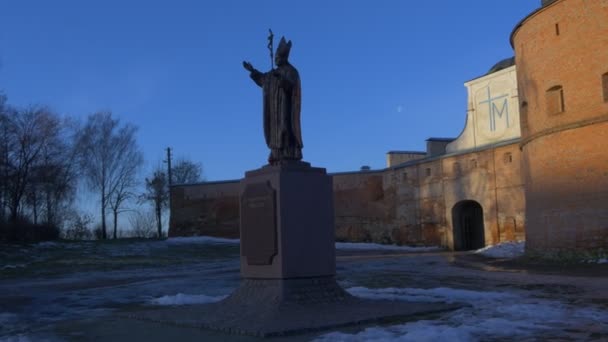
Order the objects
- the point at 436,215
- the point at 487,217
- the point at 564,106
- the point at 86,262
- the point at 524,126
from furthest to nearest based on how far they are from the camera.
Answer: the point at 436,215 < the point at 487,217 < the point at 86,262 < the point at 524,126 < the point at 564,106

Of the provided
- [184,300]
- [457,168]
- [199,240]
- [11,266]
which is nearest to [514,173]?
[457,168]

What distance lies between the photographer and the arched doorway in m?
33.5

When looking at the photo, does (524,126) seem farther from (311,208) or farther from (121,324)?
(121,324)

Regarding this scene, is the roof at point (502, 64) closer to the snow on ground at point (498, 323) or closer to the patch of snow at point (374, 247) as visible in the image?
the patch of snow at point (374, 247)

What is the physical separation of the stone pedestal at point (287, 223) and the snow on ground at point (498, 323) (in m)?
1.81

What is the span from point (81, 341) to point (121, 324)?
134cm

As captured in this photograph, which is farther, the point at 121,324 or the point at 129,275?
the point at 129,275

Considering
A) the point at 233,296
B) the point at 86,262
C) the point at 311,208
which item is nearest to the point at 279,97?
the point at 311,208

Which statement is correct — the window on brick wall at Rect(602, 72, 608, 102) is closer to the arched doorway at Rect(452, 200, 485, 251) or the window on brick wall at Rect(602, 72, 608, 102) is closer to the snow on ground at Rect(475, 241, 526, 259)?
the snow on ground at Rect(475, 241, 526, 259)

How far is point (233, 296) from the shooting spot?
9.26 metres

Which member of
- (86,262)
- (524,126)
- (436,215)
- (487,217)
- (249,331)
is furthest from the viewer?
(436,215)

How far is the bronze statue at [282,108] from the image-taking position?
9453mm

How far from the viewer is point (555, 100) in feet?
67.2

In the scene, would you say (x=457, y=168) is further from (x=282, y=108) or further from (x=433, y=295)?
(x=282, y=108)
